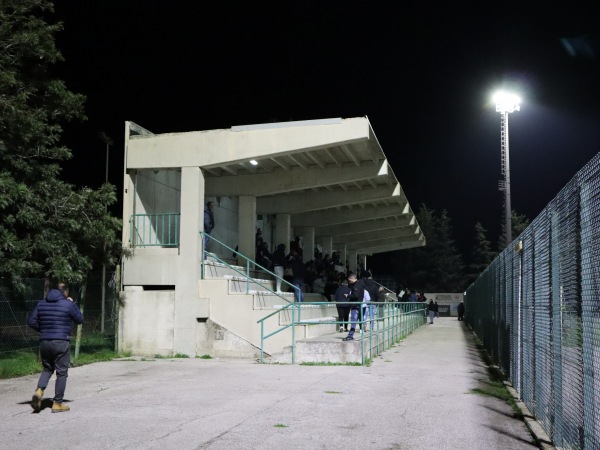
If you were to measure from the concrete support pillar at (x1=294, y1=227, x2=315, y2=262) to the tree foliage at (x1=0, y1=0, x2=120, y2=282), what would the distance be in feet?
59.8

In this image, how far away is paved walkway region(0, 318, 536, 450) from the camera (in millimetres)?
7312

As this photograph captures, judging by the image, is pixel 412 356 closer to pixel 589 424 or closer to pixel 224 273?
pixel 224 273

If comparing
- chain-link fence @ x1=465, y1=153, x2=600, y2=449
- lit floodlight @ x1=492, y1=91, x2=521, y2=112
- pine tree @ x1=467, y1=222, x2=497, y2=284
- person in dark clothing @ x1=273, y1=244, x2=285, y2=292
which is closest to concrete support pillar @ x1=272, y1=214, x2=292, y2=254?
person in dark clothing @ x1=273, y1=244, x2=285, y2=292

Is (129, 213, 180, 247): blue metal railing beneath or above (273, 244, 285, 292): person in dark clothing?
above

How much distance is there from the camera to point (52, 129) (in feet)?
49.6

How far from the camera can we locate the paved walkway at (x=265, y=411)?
731 centimetres

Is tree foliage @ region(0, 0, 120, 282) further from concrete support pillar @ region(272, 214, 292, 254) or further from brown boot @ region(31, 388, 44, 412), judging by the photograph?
concrete support pillar @ region(272, 214, 292, 254)

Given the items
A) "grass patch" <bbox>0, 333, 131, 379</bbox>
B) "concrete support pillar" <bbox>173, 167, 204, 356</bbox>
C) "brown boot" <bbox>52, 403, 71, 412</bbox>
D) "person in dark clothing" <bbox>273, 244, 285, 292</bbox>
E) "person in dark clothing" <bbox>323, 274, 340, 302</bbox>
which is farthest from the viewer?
"person in dark clothing" <bbox>323, 274, 340, 302</bbox>

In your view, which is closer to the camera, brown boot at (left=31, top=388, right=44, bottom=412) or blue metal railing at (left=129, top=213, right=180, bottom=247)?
brown boot at (left=31, top=388, right=44, bottom=412)

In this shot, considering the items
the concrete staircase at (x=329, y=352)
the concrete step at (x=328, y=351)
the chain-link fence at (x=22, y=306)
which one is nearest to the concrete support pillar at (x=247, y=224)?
the chain-link fence at (x=22, y=306)

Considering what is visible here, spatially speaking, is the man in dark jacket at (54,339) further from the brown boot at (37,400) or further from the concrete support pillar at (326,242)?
the concrete support pillar at (326,242)

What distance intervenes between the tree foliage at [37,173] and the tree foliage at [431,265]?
7690cm

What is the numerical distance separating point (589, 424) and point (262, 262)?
2064 cm

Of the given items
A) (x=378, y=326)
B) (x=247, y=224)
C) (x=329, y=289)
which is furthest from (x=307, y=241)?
(x=378, y=326)
